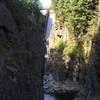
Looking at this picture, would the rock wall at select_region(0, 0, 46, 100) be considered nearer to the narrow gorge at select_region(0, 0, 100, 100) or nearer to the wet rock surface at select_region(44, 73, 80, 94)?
the narrow gorge at select_region(0, 0, 100, 100)

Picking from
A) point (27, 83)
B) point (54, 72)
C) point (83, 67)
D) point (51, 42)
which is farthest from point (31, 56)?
point (51, 42)

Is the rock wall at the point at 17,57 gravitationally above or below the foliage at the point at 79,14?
below

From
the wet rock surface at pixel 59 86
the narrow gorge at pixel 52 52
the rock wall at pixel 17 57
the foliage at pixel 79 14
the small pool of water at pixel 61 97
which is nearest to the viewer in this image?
the rock wall at pixel 17 57

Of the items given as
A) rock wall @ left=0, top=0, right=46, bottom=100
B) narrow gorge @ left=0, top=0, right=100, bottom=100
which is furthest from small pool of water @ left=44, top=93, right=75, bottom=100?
rock wall @ left=0, top=0, right=46, bottom=100

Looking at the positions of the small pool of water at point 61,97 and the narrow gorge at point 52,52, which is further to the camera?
the small pool of water at point 61,97

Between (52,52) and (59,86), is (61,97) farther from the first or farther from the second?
(52,52)

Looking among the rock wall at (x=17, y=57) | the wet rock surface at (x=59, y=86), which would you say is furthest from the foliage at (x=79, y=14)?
the rock wall at (x=17, y=57)

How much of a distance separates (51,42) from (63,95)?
9154 mm

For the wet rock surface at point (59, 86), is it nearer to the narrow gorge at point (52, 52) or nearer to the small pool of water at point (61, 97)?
the narrow gorge at point (52, 52)

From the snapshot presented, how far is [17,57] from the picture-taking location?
27.9 ft

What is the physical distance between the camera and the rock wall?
23.4ft

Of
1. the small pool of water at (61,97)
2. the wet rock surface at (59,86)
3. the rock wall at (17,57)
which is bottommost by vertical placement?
the small pool of water at (61,97)

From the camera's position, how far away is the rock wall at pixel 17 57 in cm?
714

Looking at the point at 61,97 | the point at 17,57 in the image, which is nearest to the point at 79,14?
the point at 61,97
